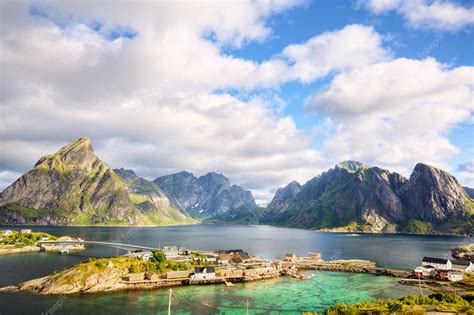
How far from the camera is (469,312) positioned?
209ft

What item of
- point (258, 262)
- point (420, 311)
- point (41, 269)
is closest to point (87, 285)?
point (41, 269)

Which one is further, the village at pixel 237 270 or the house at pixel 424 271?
the house at pixel 424 271

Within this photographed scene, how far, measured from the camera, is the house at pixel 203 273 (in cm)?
11694

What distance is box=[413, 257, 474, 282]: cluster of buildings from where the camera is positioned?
378ft

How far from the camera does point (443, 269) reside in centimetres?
12406

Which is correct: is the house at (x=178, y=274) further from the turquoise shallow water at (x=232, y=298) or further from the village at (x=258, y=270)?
the turquoise shallow water at (x=232, y=298)

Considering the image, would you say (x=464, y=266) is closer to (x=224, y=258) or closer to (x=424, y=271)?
(x=424, y=271)

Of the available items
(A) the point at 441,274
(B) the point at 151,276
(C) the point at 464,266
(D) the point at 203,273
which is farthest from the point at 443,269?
(B) the point at 151,276

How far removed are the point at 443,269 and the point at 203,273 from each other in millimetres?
87642

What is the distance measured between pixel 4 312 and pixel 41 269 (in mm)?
56258

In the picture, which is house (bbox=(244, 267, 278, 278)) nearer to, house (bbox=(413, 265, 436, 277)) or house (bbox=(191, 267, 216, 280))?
house (bbox=(191, 267, 216, 280))

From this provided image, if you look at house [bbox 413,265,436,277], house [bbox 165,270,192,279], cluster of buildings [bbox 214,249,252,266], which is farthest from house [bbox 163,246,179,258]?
house [bbox 413,265,436,277]

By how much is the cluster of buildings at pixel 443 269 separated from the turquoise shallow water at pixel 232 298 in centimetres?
1361

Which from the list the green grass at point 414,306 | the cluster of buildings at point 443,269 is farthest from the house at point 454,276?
the green grass at point 414,306
